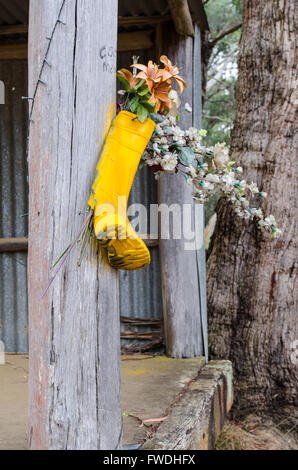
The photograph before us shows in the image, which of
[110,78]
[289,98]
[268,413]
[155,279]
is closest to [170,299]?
[155,279]

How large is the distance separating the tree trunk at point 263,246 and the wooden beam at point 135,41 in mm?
779

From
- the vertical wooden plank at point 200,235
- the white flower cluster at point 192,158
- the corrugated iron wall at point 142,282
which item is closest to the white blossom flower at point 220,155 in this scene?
the white flower cluster at point 192,158

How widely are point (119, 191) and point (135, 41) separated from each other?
2.77 meters

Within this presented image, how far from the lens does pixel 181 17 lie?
388cm

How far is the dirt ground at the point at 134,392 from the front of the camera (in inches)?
97.9

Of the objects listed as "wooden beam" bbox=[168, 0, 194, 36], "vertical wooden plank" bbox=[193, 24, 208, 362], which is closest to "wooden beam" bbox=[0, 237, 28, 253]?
"vertical wooden plank" bbox=[193, 24, 208, 362]

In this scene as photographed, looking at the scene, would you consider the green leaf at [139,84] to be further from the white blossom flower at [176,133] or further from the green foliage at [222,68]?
the green foliage at [222,68]

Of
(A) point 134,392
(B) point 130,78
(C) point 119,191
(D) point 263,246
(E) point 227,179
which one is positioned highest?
(B) point 130,78

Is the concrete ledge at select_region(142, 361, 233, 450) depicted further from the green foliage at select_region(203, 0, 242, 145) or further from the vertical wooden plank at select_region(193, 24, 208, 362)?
the green foliage at select_region(203, 0, 242, 145)

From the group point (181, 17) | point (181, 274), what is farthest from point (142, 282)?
point (181, 17)

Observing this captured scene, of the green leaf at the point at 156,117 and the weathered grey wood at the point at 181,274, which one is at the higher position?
the green leaf at the point at 156,117

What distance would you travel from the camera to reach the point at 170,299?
413cm

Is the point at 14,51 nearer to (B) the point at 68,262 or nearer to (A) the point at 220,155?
(A) the point at 220,155

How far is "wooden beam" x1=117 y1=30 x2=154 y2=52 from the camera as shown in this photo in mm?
4332
